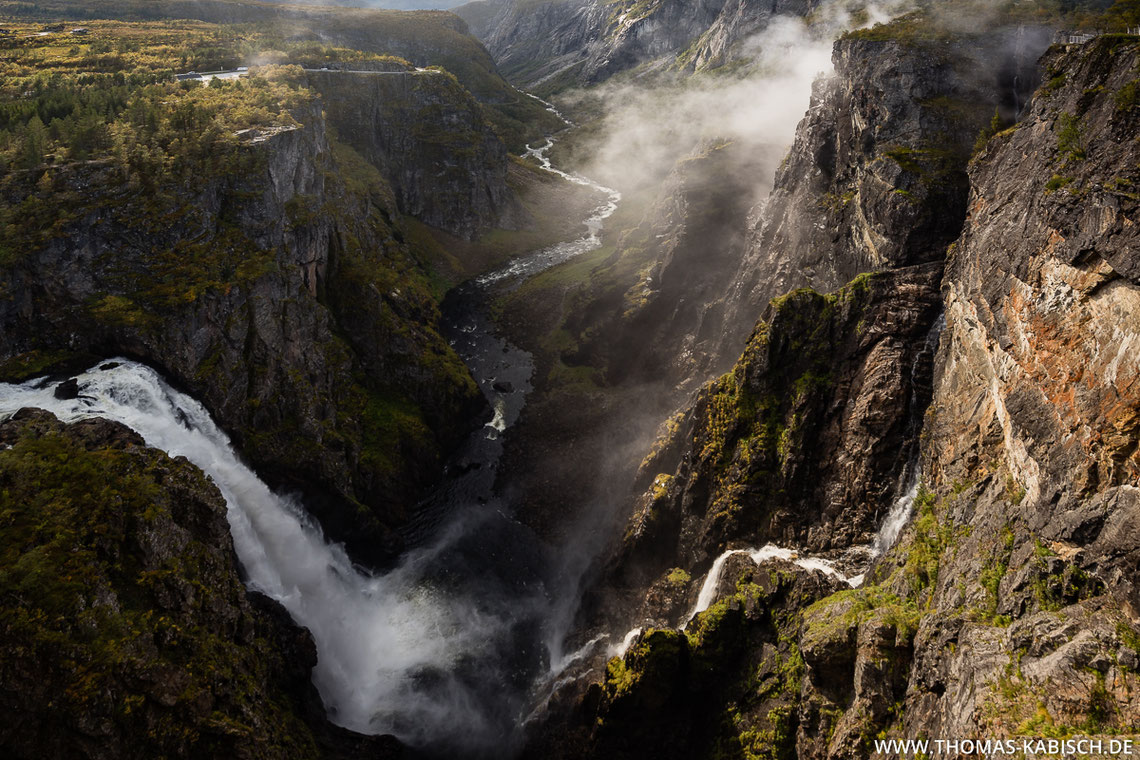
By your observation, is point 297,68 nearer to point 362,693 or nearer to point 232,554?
point 232,554

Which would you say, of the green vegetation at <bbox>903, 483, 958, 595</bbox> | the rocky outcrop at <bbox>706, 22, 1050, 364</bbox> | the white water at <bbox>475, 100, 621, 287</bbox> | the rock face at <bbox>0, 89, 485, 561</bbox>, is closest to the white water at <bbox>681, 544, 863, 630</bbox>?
the green vegetation at <bbox>903, 483, 958, 595</bbox>

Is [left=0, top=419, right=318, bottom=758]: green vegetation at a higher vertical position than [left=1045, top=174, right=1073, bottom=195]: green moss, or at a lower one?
lower

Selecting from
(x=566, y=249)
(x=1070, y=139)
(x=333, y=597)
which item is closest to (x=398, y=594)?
(x=333, y=597)

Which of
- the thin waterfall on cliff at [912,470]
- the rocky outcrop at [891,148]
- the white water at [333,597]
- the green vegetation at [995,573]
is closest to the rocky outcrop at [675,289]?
the rocky outcrop at [891,148]

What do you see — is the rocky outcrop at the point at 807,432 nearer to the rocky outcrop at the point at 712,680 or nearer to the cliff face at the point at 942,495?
the cliff face at the point at 942,495

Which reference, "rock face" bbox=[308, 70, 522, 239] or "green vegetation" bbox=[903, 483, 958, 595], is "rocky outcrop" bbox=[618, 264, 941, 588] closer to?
"green vegetation" bbox=[903, 483, 958, 595]

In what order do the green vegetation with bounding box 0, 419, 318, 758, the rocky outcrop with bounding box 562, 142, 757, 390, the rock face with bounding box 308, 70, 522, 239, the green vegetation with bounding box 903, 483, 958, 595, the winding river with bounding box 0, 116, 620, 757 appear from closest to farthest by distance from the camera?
1. the green vegetation with bounding box 0, 419, 318, 758
2. the green vegetation with bounding box 903, 483, 958, 595
3. the winding river with bounding box 0, 116, 620, 757
4. the rocky outcrop with bounding box 562, 142, 757, 390
5. the rock face with bounding box 308, 70, 522, 239

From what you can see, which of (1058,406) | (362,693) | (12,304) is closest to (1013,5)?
(1058,406)

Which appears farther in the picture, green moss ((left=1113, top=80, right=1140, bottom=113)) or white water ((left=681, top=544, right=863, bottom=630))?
white water ((left=681, top=544, right=863, bottom=630))
